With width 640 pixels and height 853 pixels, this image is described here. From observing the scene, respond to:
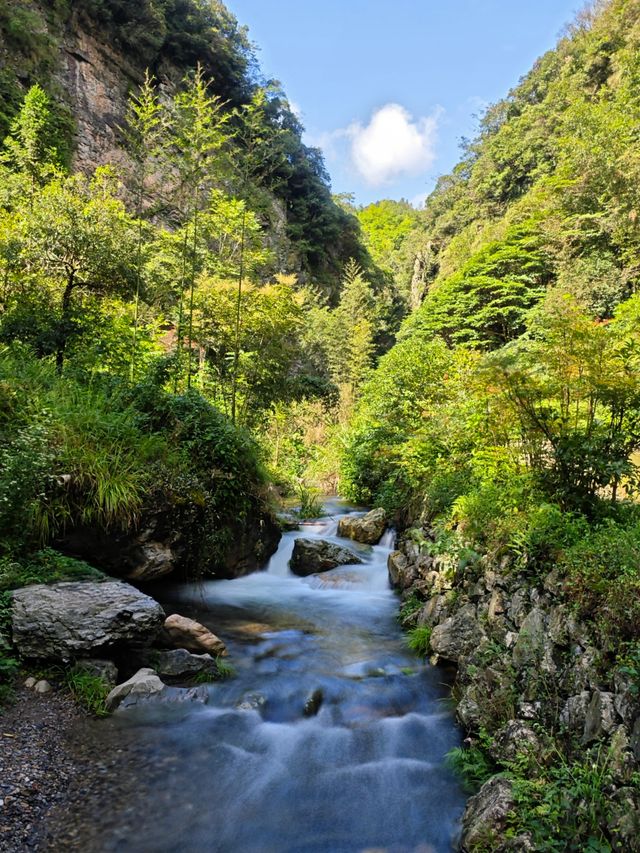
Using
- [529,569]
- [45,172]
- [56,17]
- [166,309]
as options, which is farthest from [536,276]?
[56,17]

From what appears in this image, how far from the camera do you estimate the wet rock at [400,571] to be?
6988 mm

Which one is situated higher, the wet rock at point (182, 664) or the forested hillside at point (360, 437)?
the forested hillside at point (360, 437)

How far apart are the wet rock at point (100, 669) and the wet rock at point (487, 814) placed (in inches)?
115

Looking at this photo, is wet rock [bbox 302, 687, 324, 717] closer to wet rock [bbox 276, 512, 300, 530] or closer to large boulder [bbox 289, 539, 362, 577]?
large boulder [bbox 289, 539, 362, 577]

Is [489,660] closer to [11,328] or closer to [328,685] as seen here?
[328,685]

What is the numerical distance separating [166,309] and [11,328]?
252 inches

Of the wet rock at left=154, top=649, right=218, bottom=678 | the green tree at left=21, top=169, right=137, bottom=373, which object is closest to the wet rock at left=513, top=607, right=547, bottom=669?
the wet rock at left=154, top=649, right=218, bottom=678

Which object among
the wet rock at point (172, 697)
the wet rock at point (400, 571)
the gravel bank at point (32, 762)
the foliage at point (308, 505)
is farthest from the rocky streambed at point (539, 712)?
the foliage at point (308, 505)

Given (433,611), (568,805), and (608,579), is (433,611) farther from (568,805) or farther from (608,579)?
(568,805)

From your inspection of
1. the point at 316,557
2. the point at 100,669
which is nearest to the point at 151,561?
the point at 100,669

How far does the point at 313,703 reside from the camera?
446 centimetres

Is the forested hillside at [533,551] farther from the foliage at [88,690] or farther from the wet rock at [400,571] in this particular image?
the foliage at [88,690]

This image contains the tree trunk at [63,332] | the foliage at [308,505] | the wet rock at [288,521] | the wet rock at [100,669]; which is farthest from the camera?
the foliage at [308,505]

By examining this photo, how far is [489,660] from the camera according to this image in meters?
4.13
